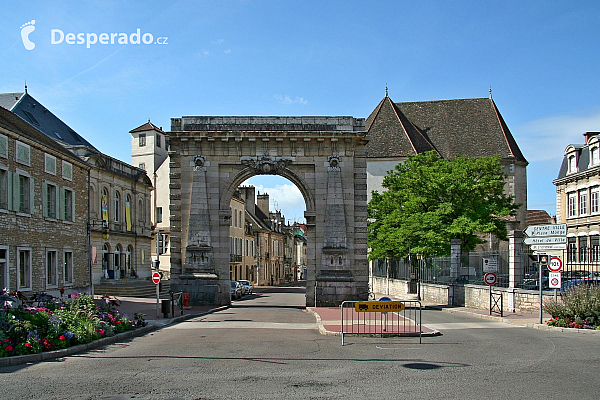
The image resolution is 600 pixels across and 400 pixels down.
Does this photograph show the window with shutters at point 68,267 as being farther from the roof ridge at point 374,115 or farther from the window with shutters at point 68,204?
the roof ridge at point 374,115

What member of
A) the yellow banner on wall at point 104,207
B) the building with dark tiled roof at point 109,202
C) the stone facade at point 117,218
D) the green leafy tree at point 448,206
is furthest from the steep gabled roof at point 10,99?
the green leafy tree at point 448,206

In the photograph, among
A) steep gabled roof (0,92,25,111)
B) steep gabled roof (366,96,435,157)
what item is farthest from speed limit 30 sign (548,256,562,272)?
steep gabled roof (366,96,435,157)

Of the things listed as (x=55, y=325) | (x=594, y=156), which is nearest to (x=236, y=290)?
(x=55, y=325)

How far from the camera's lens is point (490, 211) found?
3309cm

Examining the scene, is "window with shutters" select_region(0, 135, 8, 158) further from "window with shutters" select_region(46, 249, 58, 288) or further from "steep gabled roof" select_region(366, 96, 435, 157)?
"steep gabled roof" select_region(366, 96, 435, 157)

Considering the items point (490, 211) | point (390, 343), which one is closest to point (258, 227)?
point (490, 211)

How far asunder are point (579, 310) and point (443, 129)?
1659 inches

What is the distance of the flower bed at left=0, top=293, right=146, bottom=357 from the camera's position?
1205cm

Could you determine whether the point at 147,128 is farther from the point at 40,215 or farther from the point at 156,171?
the point at 40,215

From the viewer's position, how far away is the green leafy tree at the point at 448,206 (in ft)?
108

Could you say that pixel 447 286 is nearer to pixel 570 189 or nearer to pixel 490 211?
pixel 490 211

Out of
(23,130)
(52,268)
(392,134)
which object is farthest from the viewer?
(392,134)

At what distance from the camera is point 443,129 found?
58.6 m

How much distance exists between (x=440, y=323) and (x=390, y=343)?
681 cm
